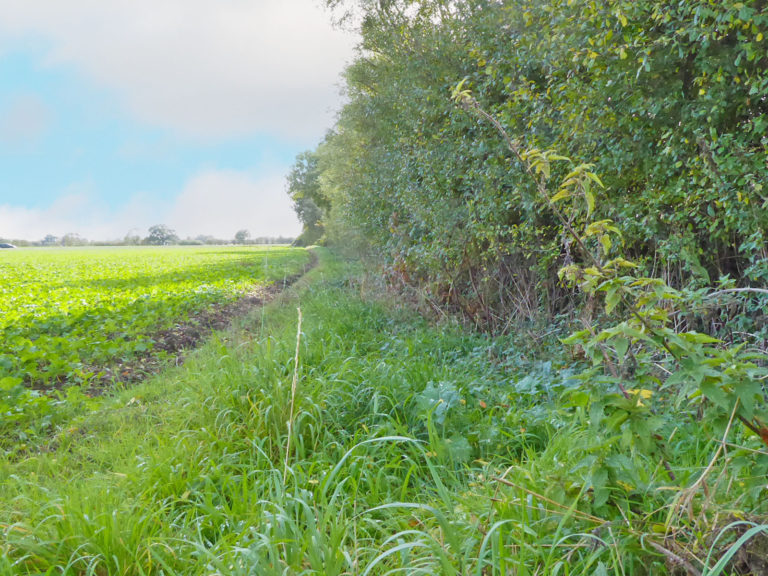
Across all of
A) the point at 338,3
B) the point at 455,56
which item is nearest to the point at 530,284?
the point at 455,56

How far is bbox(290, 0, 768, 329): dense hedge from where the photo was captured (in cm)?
299

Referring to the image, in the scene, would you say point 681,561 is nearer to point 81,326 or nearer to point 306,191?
point 81,326

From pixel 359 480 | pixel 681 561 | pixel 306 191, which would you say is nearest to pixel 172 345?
pixel 359 480

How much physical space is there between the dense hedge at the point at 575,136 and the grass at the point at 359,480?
1092 mm

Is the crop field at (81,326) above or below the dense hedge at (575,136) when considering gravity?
below

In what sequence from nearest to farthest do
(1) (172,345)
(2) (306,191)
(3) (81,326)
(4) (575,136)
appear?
(4) (575,136) < (1) (172,345) < (3) (81,326) < (2) (306,191)

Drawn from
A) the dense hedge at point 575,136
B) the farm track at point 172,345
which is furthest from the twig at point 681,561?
the farm track at point 172,345

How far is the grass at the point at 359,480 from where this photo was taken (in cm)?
172

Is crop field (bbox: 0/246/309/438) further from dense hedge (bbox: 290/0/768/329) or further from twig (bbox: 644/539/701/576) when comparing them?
twig (bbox: 644/539/701/576)

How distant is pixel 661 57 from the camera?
3227mm

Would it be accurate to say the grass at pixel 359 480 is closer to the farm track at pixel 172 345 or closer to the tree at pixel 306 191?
the farm track at pixel 172 345

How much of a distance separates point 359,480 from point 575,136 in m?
3.19

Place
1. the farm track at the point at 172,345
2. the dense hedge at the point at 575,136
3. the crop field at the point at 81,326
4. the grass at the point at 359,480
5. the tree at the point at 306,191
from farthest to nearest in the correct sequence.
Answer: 1. the tree at the point at 306,191
2. the farm track at the point at 172,345
3. the crop field at the point at 81,326
4. the dense hedge at the point at 575,136
5. the grass at the point at 359,480

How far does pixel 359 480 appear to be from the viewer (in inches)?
98.8
